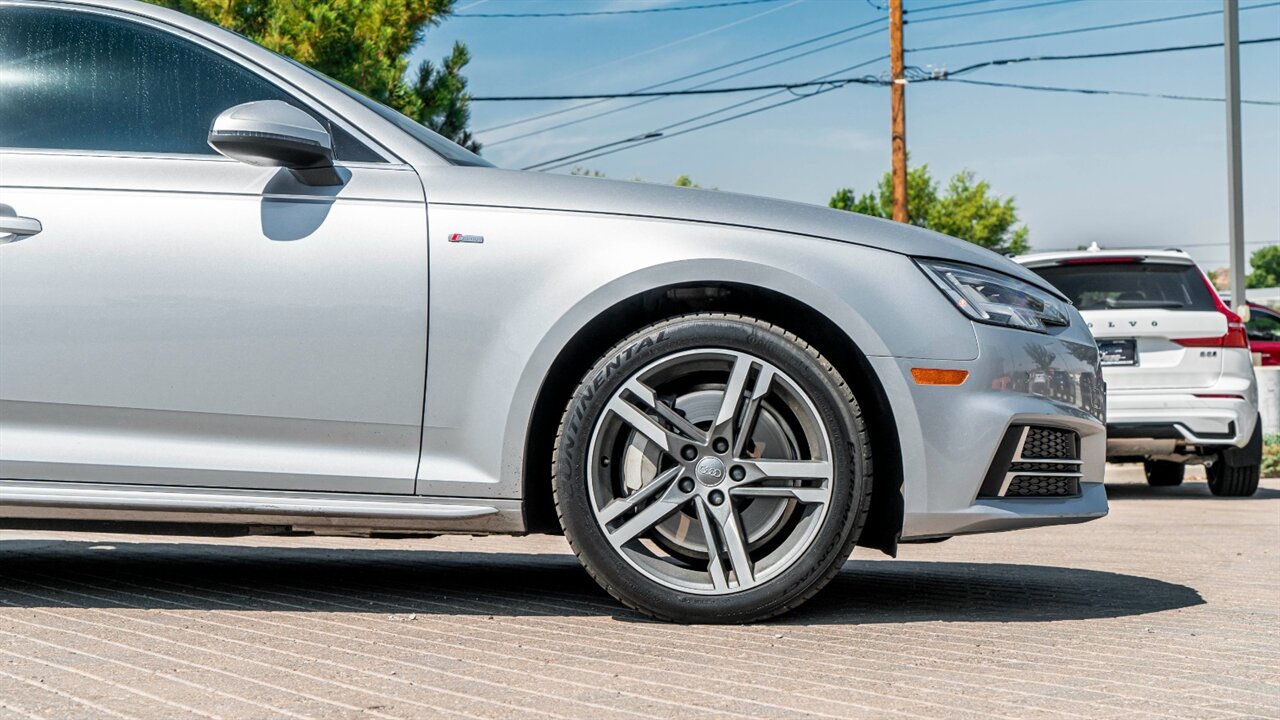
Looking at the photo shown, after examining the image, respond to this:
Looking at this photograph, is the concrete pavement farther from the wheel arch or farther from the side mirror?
the side mirror

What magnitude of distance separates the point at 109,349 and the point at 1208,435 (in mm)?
7657

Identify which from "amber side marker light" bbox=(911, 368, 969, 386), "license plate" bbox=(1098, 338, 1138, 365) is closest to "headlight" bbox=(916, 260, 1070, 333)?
"amber side marker light" bbox=(911, 368, 969, 386)

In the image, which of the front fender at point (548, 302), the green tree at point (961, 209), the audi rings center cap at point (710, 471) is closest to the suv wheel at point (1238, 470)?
the front fender at point (548, 302)

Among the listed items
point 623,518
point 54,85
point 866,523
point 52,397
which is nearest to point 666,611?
point 623,518

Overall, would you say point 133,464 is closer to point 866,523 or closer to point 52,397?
point 52,397

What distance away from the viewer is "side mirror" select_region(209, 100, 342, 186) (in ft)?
12.3

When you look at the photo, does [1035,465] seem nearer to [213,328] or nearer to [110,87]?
[213,328]

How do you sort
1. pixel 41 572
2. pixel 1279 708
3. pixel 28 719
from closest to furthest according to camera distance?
pixel 28 719
pixel 1279 708
pixel 41 572

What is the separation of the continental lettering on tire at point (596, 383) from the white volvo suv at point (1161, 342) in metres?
6.12

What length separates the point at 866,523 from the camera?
4.14 metres

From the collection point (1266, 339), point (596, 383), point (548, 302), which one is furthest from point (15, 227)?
point (1266, 339)

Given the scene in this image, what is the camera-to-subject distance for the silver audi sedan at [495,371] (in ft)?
12.4

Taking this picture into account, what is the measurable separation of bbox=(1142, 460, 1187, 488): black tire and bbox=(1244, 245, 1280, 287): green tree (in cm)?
16227

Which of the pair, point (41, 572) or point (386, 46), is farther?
point (386, 46)
